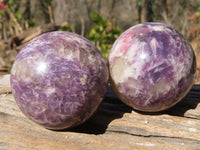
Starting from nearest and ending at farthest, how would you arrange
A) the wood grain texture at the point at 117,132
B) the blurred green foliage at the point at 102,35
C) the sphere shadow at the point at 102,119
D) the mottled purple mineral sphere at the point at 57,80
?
1. the mottled purple mineral sphere at the point at 57,80
2. the wood grain texture at the point at 117,132
3. the sphere shadow at the point at 102,119
4. the blurred green foliage at the point at 102,35

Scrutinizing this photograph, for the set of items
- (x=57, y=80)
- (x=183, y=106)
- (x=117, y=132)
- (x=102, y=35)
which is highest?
(x=57, y=80)

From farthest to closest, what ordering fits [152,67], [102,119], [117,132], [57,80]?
[102,119] → [117,132] → [152,67] → [57,80]

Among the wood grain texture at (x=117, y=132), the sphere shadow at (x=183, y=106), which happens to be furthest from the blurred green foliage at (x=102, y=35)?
the wood grain texture at (x=117, y=132)

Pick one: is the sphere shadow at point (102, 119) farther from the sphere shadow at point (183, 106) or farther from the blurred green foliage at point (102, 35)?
the blurred green foliage at point (102, 35)

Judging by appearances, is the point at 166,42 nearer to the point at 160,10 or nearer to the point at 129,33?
the point at 129,33

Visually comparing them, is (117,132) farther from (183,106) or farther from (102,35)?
(102,35)

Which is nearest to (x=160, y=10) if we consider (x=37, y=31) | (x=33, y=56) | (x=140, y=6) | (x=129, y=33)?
(x=140, y=6)

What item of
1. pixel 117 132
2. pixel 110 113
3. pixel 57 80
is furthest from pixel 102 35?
pixel 57 80
